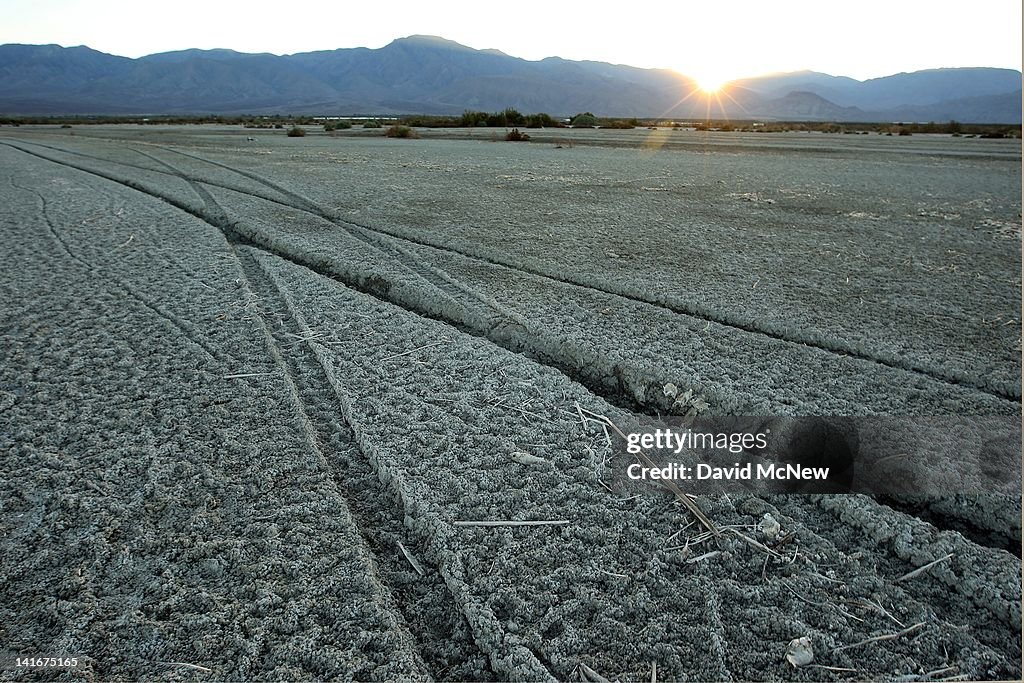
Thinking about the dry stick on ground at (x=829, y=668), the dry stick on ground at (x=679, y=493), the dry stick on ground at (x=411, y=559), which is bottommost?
the dry stick on ground at (x=829, y=668)

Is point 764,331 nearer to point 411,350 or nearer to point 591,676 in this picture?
point 411,350

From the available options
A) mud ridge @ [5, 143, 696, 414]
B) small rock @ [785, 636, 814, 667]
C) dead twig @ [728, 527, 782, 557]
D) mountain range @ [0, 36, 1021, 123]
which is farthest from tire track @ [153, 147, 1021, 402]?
mountain range @ [0, 36, 1021, 123]

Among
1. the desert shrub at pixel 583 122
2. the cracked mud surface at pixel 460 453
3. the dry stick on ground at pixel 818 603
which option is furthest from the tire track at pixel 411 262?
the desert shrub at pixel 583 122

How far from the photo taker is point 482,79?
16375cm

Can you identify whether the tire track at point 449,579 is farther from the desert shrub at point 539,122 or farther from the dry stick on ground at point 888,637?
the desert shrub at point 539,122

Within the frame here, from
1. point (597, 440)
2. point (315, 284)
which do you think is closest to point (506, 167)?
point (315, 284)

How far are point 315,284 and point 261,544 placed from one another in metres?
2.14

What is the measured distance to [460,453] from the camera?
203cm

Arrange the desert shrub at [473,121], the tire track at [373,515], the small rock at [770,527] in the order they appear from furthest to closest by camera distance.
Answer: the desert shrub at [473,121], the small rock at [770,527], the tire track at [373,515]

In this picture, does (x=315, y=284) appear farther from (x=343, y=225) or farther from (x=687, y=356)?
(x=687, y=356)

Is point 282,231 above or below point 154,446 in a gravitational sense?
above

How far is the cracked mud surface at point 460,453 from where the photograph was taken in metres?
1.40

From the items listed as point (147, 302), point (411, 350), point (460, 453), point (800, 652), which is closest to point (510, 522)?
point (460, 453)

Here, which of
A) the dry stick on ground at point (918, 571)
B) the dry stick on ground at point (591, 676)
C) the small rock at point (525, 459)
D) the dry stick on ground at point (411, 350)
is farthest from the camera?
the dry stick on ground at point (411, 350)
